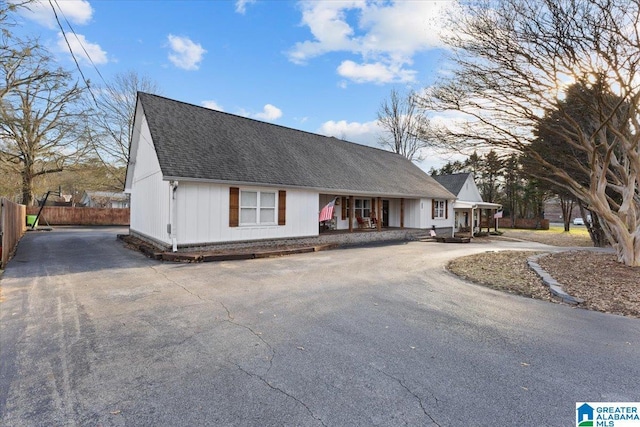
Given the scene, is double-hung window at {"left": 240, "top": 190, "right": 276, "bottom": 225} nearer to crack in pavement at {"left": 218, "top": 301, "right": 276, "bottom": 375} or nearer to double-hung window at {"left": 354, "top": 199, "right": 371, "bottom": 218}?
crack in pavement at {"left": 218, "top": 301, "right": 276, "bottom": 375}

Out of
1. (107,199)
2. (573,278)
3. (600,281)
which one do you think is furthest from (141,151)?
(107,199)

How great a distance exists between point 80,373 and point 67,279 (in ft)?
17.8

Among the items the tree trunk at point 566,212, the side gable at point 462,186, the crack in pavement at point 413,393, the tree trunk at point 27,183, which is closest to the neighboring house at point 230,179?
the crack in pavement at point 413,393

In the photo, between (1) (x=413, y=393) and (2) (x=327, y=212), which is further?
(2) (x=327, y=212)

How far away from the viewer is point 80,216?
2817 cm

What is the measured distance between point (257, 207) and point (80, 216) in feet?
81.6

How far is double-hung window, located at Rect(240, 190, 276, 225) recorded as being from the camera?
12203 millimetres

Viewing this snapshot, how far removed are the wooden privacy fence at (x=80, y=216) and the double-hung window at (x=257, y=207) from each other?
23.7 m

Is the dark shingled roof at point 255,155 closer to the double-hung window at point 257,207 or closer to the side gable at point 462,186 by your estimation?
the double-hung window at point 257,207

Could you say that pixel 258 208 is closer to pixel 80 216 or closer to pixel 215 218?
pixel 215 218

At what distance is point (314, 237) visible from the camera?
1459 centimetres

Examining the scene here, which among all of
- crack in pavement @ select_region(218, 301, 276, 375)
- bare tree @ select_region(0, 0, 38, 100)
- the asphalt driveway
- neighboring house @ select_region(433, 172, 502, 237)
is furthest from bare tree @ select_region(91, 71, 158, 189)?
neighboring house @ select_region(433, 172, 502, 237)

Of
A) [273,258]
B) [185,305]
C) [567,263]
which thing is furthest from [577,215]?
[185,305]

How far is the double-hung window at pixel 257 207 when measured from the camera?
12.2 m
